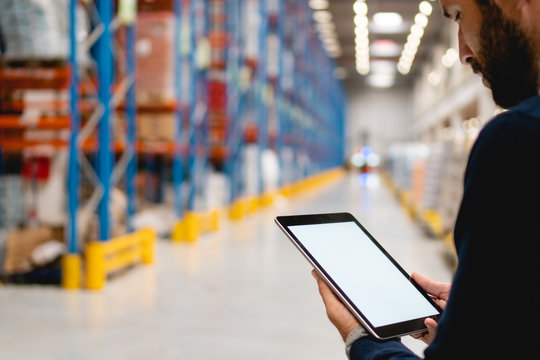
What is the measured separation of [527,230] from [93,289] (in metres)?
4.55

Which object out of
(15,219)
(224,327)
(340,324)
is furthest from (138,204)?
(340,324)

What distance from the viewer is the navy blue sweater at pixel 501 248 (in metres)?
0.84

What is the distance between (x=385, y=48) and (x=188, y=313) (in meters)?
29.5

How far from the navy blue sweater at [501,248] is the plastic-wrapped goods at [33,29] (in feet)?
15.0

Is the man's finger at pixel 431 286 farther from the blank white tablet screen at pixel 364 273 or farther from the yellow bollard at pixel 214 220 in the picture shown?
the yellow bollard at pixel 214 220

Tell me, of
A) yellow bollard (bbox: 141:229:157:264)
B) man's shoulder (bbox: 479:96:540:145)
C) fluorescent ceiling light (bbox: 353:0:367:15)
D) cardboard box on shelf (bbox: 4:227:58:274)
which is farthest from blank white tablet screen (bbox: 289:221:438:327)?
fluorescent ceiling light (bbox: 353:0:367:15)

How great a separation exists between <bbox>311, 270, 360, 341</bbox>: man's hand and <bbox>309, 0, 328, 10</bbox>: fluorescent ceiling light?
23.1 metres

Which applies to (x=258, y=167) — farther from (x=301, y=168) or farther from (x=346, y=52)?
(x=346, y=52)

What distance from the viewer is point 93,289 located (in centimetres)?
498

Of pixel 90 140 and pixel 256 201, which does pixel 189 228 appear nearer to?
pixel 90 140

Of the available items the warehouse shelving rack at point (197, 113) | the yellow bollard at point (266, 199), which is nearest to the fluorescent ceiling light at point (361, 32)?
the warehouse shelving rack at point (197, 113)

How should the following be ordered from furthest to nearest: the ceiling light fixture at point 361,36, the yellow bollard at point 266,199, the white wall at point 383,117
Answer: the white wall at point 383,117 < the ceiling light fixture at point 361,36 < the yellow bollard at point 266,199

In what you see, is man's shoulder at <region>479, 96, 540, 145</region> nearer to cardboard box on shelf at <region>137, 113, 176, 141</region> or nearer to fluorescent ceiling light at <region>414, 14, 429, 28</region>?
cardboard box on shelf at <region>137, 113, 176, 141</region>

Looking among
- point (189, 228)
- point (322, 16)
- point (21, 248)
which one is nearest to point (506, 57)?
point (21, 248)
